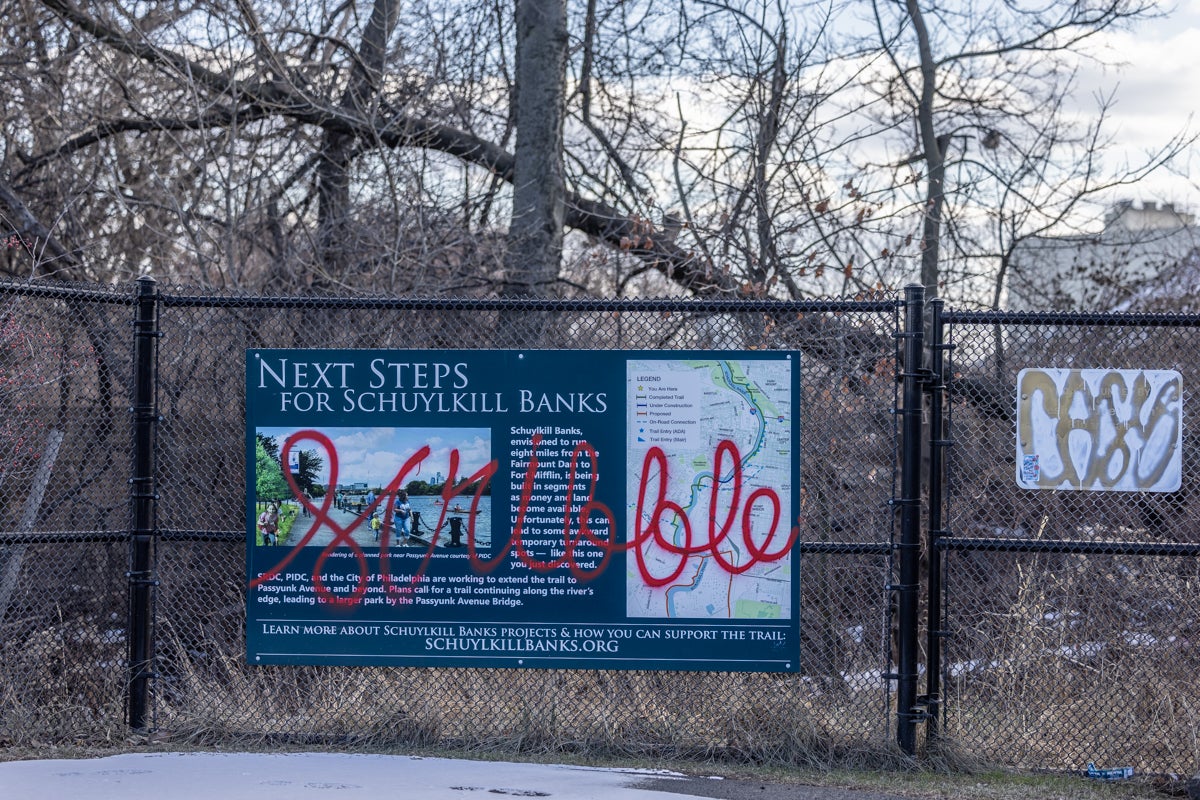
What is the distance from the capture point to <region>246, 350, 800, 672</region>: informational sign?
19.4 ft

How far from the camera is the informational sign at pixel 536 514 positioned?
5918 millimetres

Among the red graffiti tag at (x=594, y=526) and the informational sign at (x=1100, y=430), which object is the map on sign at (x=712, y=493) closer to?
the red graffiti tag at (x=594, y=526)

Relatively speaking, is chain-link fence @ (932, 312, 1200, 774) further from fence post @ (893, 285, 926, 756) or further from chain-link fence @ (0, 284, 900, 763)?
chain-link fence @ (0, 284, 900, 763)

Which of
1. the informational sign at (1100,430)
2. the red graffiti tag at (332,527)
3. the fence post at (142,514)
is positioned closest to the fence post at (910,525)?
the informational sign at (1100,430)

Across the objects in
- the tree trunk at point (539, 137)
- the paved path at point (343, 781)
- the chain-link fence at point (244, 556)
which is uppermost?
the tree trunk at point (539, 137)

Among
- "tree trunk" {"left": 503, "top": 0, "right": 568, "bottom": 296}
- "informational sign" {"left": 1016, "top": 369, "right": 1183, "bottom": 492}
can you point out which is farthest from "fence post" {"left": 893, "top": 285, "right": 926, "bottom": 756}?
"tree trunk" {"left": 503, "top": 0, "right": 568, "bottom": 296}

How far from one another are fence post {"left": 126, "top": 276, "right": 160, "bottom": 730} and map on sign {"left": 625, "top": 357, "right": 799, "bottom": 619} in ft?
8.33

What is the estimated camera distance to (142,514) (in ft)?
20.4

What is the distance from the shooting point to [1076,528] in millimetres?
6047

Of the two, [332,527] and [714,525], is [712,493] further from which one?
[332,527]

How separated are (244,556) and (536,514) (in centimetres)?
175

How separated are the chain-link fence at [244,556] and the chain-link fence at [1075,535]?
50cm

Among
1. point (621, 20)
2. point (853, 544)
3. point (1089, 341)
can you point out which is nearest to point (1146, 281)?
point (621, 20)

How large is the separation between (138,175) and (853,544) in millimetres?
10126
